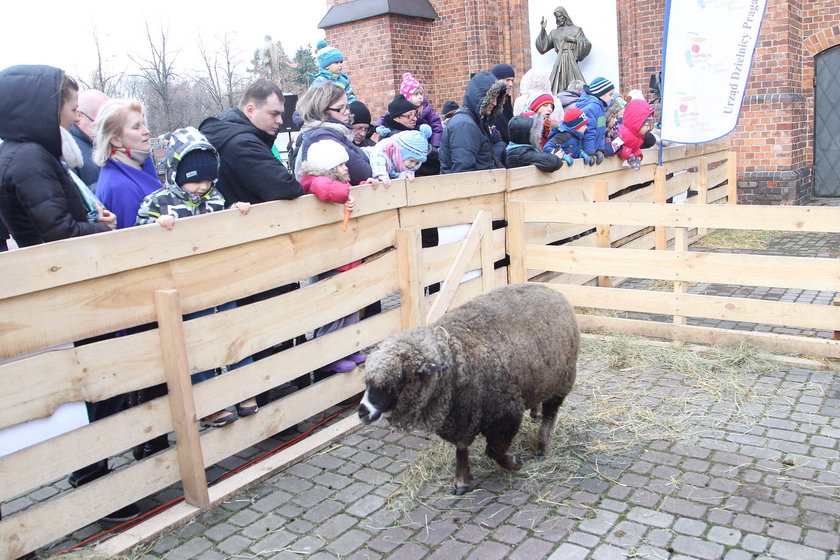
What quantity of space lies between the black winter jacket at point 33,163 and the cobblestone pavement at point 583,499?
1719 millimetres

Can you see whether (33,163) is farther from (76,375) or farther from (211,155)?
(76,375)

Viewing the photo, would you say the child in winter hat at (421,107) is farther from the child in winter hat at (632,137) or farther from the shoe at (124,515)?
the shoe at (124,515)

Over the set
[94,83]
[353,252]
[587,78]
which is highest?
[94,83]

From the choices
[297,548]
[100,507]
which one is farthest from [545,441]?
[100,507]

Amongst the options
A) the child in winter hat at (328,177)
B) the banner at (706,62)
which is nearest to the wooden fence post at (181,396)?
the child in winter hat at (328,177)

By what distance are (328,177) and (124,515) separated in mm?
2469

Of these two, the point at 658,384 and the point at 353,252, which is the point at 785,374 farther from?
the point at 353,252

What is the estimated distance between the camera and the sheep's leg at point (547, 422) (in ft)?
14.8

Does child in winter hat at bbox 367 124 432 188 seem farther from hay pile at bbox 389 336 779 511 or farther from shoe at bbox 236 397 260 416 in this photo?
shoe at bbox 236 397 260 416

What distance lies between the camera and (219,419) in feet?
14.5

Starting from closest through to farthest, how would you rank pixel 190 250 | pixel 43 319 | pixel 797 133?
pixel 43 319, pixel 190 250, pixel 797 133

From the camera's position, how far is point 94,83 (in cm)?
2775

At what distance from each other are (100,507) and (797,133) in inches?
508

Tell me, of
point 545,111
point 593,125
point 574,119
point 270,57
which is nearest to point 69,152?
point 545,111
